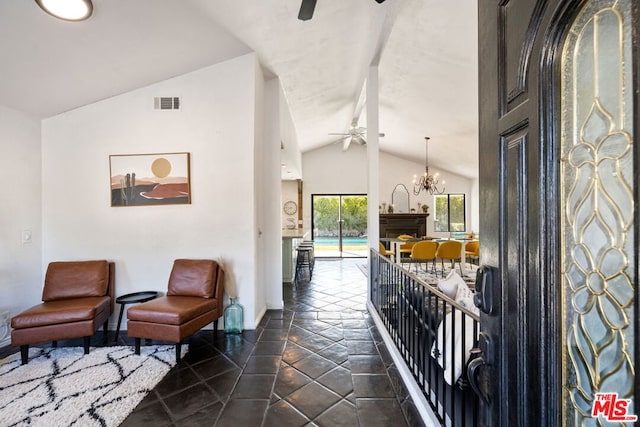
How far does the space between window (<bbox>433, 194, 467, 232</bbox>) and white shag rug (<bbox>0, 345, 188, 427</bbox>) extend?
865 cm

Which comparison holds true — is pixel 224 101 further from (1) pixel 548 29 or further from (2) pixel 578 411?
(2) pixel 578 411

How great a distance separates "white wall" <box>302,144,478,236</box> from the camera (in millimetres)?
9383

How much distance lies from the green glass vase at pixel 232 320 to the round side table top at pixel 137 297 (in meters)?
0.82

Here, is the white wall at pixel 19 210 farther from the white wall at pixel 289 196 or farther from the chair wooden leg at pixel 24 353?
the white wall at pixel 289 196

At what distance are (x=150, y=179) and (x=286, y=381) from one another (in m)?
2.67

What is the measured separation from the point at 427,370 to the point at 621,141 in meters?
2.18

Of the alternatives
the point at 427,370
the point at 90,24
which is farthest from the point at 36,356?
the point at 427,370

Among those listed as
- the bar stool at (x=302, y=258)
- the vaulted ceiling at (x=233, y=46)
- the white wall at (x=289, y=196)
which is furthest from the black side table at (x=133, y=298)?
the white wall at (x=289, y=196)

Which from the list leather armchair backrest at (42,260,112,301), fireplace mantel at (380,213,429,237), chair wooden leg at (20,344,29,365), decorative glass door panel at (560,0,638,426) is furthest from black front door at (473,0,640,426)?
fireplace mantel at (380,213,429,237)

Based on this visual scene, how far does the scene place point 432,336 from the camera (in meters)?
2.16

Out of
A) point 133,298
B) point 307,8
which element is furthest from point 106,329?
point 307,8

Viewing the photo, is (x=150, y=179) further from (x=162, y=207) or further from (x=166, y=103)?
(x=166, y=103)

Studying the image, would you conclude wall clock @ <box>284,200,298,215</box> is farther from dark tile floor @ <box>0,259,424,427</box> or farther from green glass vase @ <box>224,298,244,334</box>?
green glass vase @ <box>224,298,244,334</box>

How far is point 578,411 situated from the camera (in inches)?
22.1
